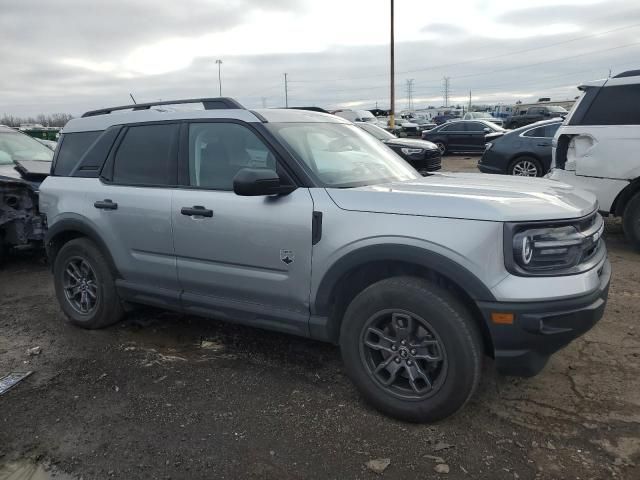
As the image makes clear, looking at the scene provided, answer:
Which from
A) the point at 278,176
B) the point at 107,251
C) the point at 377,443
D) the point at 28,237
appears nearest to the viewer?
the point at 377,443

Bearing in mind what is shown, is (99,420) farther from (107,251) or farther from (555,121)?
(555,121)

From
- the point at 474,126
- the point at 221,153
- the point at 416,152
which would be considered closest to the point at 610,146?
the point at 221,153

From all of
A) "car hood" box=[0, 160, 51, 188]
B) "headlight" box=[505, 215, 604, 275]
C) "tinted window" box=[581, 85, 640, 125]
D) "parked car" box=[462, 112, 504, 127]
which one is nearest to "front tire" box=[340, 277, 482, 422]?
"headlight" box=[505, 215, 604, 275]

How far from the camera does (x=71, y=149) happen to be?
15.8 ft

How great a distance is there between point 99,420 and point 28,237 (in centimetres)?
409

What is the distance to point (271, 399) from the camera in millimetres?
3396

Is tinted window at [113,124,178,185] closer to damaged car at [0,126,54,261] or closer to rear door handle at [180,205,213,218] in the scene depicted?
rear door handle at [180,205,213,218]

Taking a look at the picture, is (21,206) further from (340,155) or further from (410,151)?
(410,151)

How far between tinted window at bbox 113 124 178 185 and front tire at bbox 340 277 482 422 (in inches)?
73.4

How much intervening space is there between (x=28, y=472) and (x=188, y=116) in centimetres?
248

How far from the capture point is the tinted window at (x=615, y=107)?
622cm

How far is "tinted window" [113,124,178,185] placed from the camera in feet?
13.2

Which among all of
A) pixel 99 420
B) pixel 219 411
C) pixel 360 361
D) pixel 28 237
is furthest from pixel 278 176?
pixel 28 237

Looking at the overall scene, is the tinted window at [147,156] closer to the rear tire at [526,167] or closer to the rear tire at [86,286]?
the rear tire at [86,286]
